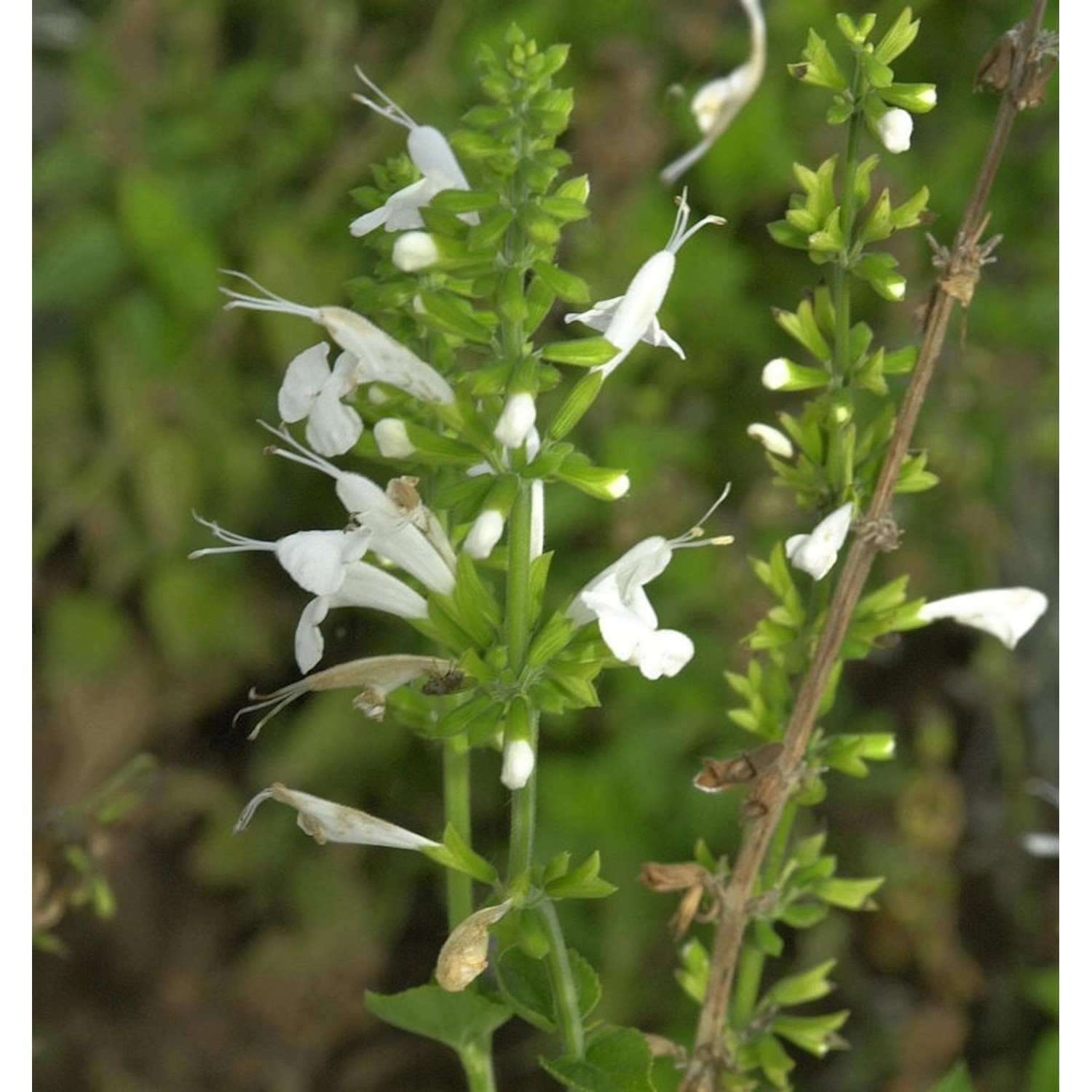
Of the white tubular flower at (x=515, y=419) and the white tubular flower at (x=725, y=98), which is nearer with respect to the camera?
the white tubular flower at (x=515, y=419)

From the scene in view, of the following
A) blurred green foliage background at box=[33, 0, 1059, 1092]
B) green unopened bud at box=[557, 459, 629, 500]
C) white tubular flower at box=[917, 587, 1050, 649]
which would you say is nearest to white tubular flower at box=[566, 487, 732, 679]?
green unopened bud at box=[557, 459, 629, 500]

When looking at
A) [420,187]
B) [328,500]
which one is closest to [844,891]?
[420,187]

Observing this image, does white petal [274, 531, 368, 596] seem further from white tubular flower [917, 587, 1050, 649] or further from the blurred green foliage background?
the blurred green foliage background

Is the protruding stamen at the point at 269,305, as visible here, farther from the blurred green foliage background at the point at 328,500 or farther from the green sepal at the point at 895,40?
the blurred green foliage background at the point at 328,500

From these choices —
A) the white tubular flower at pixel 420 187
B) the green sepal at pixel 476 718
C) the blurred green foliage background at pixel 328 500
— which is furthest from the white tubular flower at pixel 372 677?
the blurred green foliage background at pixel 328 500

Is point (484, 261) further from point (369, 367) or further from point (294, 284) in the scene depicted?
point (294, 284)

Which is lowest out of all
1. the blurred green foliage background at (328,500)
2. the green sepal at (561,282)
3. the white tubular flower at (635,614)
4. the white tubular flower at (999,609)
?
the blurred green foliage background at (328,500)
